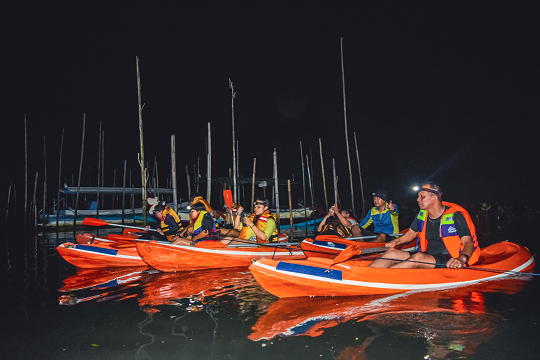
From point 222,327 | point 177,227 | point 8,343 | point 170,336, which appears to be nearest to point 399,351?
point 222,327

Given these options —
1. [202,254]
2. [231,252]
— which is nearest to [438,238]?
[231,252]

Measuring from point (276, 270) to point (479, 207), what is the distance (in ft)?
80.6

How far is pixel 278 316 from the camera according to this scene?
4207mm

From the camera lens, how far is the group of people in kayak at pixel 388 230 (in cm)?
466

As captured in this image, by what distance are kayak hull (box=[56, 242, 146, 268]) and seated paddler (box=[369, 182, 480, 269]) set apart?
555 centimetres

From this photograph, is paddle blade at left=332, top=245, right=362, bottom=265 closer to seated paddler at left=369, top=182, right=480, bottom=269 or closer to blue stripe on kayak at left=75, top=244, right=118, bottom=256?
seated paddler at left=369, top=182, right=480, bottom=269

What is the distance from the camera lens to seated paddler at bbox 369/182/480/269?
460cm

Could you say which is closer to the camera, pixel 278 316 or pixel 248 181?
pixel 278 316

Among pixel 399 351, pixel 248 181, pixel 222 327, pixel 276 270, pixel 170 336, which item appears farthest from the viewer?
pixel 248 181

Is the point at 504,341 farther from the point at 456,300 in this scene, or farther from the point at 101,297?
the point at 101,297

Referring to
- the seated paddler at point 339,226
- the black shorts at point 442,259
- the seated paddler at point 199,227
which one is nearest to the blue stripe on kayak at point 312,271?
the black shorts at point 442,259

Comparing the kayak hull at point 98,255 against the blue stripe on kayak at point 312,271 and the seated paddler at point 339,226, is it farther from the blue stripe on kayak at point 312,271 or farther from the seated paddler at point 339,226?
the seated paddler at point 339,226

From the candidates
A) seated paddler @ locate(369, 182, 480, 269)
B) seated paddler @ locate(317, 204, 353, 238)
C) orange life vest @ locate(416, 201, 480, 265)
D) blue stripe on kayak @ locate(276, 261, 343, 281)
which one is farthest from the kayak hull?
orange life vest @ locate(416, 201, 480, 265)

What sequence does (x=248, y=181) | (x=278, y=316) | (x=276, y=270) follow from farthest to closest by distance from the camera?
(x=248, y=181) → (x=276, y=270) → (x=278, y=316)
